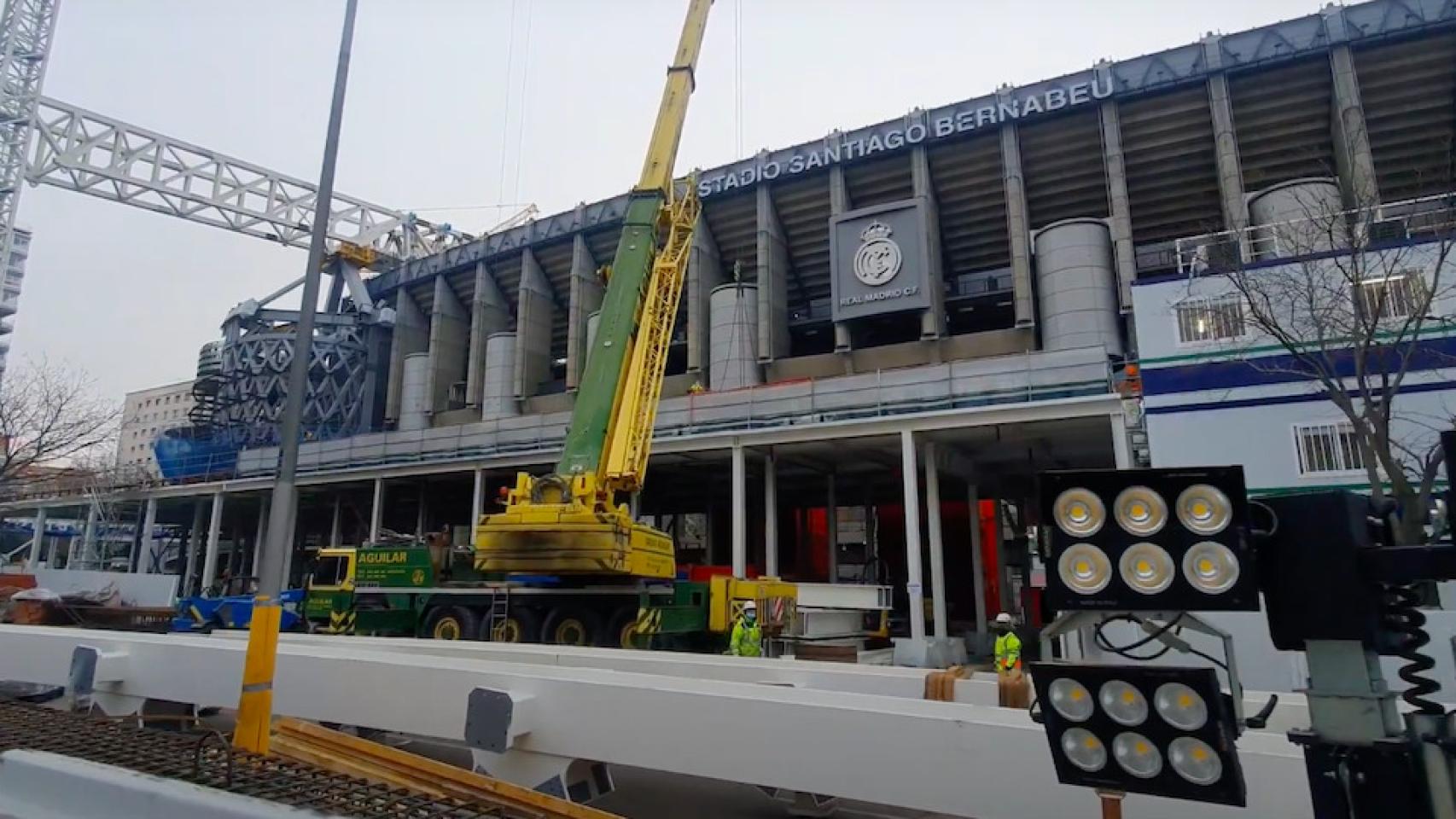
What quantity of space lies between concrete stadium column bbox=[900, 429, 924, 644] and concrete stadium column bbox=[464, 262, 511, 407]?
2661 cm

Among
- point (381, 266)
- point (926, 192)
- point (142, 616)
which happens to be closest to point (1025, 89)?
point (926, 192)

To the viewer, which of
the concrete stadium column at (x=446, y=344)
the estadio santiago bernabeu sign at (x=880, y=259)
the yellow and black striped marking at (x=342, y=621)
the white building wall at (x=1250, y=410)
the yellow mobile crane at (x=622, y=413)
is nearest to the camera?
the white building wall at (x=1250, y=410)

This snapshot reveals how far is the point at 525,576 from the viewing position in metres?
17.9

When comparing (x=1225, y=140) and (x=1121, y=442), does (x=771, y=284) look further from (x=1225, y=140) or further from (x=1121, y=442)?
(x=1121, y=442)

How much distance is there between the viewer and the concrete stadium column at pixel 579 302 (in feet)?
122

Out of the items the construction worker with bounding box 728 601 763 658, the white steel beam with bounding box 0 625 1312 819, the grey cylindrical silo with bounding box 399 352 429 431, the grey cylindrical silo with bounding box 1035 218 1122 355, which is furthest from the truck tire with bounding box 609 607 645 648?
the grey cylindrical silo with bounding box 399 352 429 431

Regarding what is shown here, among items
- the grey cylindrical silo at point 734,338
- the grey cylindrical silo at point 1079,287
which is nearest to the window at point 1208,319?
the grey cylindrical silo at point 1079,287

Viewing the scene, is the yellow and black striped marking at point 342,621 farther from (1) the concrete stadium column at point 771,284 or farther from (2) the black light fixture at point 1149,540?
(2) the black light fixture at point 1149,540

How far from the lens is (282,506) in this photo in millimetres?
6133

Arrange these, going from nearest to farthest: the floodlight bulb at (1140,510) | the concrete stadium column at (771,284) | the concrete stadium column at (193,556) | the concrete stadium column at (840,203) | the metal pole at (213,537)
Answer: the floodlight bulb at (1140,510), the concrete stadium column at (840,203), the concrete stadium column at (771,284), the metal pole at (213,537), the concrete stadium column at (193,556)

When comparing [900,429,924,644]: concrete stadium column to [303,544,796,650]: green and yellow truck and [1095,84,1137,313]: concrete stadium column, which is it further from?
[1095,84,1137,313]: concrete stadium column

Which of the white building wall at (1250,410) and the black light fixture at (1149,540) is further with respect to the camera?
the white building wall at (1250,410)

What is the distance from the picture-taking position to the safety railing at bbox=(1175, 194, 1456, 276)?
1508 centimetres

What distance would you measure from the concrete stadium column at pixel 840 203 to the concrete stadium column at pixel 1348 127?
15775mm
